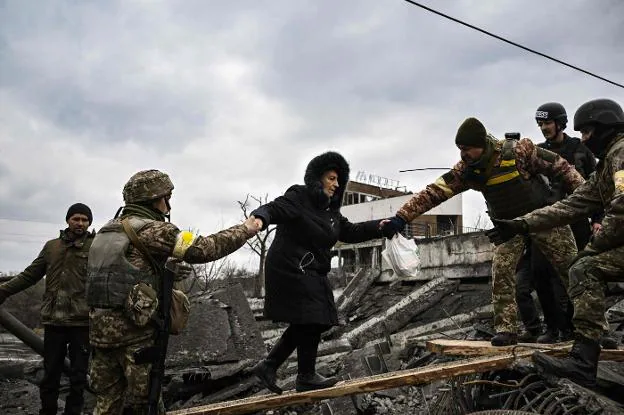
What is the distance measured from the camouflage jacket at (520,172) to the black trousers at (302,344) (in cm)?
146

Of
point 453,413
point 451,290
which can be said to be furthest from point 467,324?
point 453,413

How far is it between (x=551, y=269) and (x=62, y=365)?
4.98 m

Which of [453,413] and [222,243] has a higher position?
[222,243]

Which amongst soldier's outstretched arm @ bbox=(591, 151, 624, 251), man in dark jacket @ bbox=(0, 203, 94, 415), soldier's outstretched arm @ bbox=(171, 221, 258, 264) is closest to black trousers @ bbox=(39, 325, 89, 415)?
man in dark jacket @ bbox=(0, 203, 94, 415)

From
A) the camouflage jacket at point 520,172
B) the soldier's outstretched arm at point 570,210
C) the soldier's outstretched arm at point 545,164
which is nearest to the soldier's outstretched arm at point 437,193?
the camouflage jacket at point 520,172

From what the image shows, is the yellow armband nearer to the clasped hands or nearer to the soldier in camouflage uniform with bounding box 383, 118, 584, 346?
the clasped hands

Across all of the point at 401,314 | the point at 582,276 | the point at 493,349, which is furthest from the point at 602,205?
the point at 401,314

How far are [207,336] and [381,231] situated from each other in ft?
11.2

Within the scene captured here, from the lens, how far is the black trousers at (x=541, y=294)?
5305 mm

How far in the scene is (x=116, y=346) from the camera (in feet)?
10.8

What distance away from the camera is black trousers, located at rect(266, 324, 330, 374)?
4074 mm

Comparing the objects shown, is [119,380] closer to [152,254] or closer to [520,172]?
[152,254]

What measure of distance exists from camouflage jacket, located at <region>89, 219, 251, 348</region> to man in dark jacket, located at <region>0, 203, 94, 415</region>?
1.94 metres

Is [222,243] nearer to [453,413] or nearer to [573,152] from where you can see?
[453,413]
